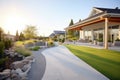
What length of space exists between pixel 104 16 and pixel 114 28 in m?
9.97

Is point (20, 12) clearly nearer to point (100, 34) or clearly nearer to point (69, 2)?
point (69, 2)

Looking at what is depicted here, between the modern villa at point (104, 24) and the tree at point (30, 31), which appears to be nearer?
the modern villa at point (104, 24)

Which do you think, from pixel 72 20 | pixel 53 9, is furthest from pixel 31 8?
pixel 72 20

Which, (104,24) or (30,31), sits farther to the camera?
(30,31)

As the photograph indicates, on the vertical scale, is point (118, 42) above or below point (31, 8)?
below

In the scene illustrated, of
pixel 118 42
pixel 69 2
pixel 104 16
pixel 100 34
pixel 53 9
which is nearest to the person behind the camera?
pixel 104 16

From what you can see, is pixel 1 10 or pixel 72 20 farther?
pixel 72 20

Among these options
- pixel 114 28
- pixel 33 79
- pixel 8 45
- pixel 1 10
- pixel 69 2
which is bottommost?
pixel 33 79

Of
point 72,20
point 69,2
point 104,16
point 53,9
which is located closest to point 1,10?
point 53,9

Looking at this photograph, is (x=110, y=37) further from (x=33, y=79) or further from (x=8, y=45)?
(x=33, y=79)

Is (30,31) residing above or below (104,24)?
below

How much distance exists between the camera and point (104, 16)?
1456 cm

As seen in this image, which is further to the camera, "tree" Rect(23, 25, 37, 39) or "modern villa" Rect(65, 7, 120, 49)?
"tree" Rect(23, 25, 37, 39)

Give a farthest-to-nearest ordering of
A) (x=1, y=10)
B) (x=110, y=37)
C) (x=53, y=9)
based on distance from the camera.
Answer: (x=110, y=37) < (x=53, y=9) < (x=1, y=10)
